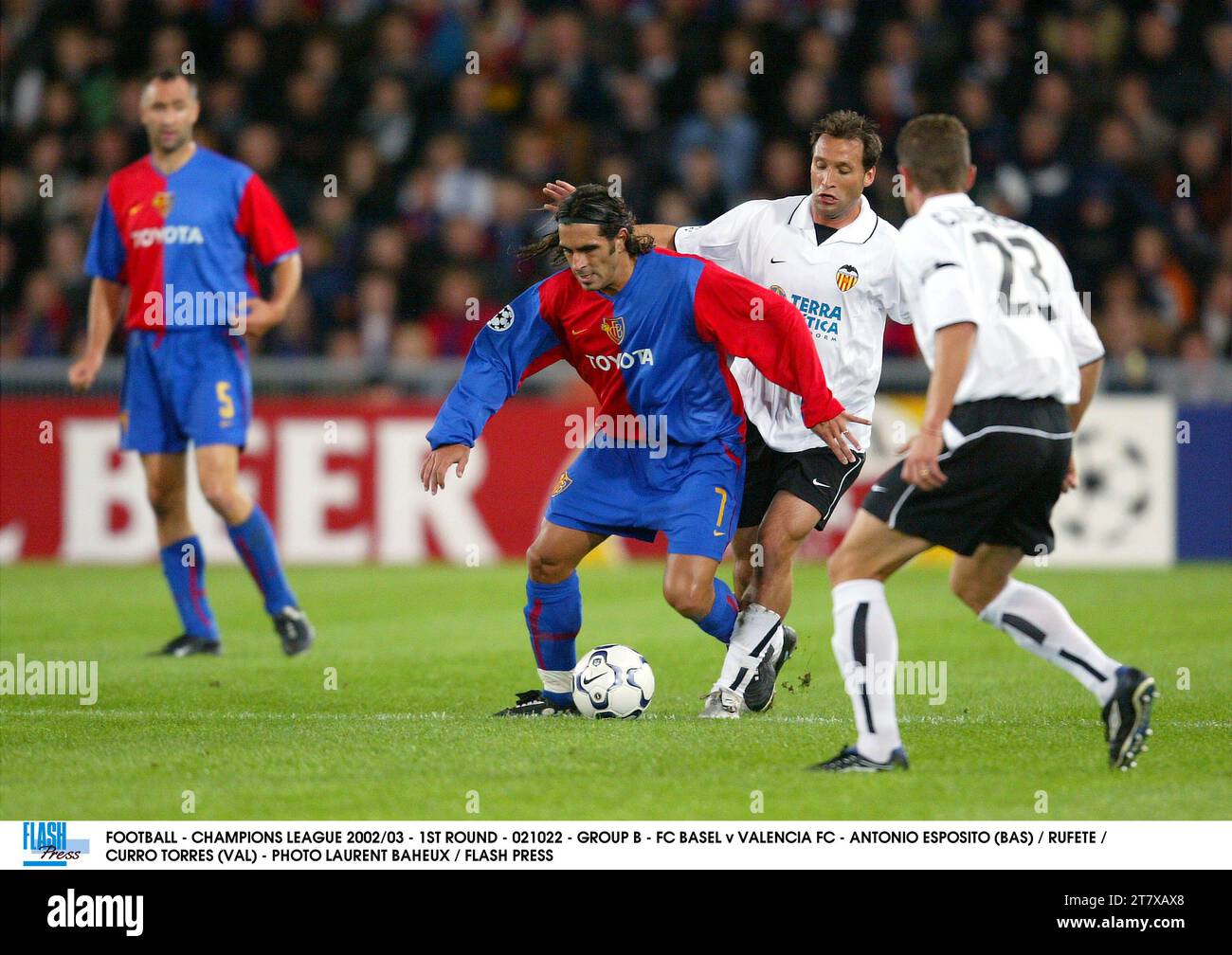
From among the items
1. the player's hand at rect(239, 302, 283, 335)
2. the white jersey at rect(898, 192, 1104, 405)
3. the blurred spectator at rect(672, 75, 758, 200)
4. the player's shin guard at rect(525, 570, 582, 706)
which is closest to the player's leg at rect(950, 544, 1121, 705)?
the white jersey at rect(898, 192, 1104, 405)

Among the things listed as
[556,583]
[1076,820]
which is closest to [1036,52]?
[556,583]

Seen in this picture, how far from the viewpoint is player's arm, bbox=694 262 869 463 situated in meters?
6.21

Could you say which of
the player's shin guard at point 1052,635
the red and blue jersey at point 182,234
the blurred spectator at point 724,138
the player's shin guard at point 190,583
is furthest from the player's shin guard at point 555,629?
the blurred spectator at point 724,138

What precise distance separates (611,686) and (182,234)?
11.6ft

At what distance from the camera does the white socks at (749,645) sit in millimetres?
6520

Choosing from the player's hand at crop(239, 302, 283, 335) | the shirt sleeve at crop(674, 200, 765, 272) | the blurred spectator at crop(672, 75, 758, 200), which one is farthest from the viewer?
the blurred spectator at crop(672, 75, 758, 200)

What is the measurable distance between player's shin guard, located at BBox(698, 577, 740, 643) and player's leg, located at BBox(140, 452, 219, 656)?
3.15m

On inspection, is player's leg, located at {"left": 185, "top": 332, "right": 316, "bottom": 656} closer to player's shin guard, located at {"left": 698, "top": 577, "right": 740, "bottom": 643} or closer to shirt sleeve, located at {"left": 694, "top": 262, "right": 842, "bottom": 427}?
player's shin guard, located at {"left": 698, "top": 577, "right": 740, "bottom": 643}

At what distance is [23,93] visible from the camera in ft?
53.0

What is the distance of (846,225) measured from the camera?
697 centimetres

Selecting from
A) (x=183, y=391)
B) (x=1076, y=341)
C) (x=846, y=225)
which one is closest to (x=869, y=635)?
(x=1076, y=341)

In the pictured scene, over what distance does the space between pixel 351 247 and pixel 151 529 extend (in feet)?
10.2
